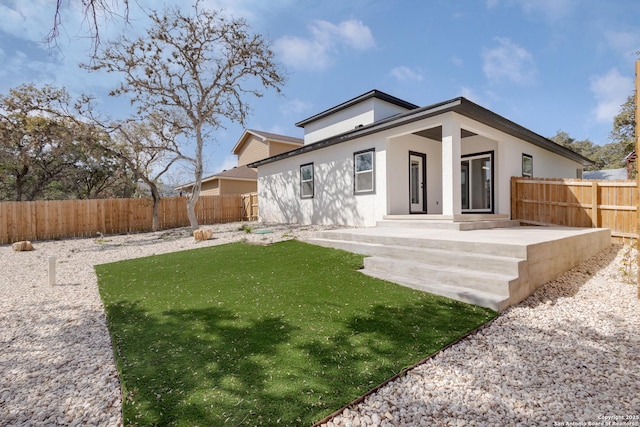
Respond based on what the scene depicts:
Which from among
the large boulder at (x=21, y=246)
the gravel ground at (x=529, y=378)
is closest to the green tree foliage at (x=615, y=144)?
the gravel ground at (x=529, y=378)

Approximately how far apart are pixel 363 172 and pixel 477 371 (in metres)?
7.85

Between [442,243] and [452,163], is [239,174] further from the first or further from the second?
[442,243]

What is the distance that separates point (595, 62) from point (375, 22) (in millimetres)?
9520

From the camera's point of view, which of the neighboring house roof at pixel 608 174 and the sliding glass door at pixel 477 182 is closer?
the sliding glass door at pixel 477 182

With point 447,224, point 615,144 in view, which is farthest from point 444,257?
point 615,144

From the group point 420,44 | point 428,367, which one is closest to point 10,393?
point 428,367

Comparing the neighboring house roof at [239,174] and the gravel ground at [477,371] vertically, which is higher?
the neighboring house roof at [239,174]

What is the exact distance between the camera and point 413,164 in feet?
33.6

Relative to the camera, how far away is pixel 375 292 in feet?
13.6

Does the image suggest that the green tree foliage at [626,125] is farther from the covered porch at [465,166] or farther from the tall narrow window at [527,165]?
the tall narrow window at [527,165]

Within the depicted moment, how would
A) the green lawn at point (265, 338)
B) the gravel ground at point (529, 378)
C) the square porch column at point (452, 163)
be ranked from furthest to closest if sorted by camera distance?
1. the square porch column at point (452, 163)
2. the green lawn at point (265, 338)
3. the gravel ground at point (529, 378)

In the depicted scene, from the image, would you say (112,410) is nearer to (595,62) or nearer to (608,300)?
(608,300)

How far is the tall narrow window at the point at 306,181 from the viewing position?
39.6 ft

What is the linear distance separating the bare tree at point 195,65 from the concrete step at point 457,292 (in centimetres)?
1164
